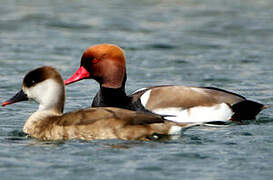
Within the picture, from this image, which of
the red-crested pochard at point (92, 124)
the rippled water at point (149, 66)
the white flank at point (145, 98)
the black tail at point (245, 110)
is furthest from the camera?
the black tail at point (245, 110)

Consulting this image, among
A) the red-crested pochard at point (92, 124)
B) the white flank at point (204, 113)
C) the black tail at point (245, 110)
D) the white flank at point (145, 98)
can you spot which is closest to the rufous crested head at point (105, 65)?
the white flank at point (145, 98)

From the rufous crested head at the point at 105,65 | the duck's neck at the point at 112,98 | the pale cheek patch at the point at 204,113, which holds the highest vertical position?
the rufous crested head at the point at 105,65

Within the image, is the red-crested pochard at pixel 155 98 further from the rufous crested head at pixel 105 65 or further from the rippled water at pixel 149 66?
the rippled water at pixel 149 66

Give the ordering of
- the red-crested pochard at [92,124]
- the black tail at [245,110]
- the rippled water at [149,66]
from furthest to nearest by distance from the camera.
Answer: the black tail at [245,110] → the red-crested pochard at [92,124] → the rippled water at [149,66]


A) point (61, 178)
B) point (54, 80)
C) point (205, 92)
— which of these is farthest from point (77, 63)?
point (61, 178)

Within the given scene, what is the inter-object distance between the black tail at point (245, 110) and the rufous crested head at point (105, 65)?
152 centimetres

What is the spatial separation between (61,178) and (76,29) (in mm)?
10463

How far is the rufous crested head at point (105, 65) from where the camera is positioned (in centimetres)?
897

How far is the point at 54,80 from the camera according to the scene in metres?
7.72

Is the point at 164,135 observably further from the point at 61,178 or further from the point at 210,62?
the point at 210,62

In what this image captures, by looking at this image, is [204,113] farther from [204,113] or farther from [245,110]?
[245,110]

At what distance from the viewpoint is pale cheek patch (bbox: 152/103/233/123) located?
897 centimetres

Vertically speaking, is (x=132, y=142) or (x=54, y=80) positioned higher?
(x=54, y=80)

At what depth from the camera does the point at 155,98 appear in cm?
897
